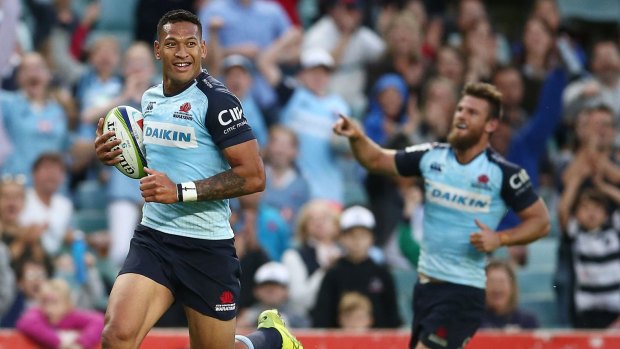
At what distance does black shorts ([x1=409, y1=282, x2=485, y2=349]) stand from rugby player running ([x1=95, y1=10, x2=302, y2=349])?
5.98 feet

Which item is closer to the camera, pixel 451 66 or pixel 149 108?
pixel 149 108

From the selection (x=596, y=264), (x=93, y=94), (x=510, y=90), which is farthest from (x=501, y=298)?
(x=93, y=94)

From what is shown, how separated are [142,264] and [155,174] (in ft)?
1.90

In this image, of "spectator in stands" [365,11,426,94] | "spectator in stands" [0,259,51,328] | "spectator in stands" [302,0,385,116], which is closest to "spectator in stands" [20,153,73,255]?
"spectator in stands" [0,259,51,328]

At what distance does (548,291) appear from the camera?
539 inches

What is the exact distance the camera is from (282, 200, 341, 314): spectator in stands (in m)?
12.2

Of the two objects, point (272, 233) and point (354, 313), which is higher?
point (272, 233)

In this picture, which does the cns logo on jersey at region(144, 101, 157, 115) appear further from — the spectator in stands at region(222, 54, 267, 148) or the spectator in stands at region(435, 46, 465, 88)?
the spectator in stands at region(435, 46, 465, 88)

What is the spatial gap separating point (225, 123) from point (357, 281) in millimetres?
4612

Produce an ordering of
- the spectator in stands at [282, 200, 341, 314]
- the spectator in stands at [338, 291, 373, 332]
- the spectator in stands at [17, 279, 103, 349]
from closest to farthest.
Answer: the spectator in stands at [17, 279, 103, 349]
the spectator in stands at [338, 291, 373, 332]
the spectator in stands at [282, 200, 341, 314]

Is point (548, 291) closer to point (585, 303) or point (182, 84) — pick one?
point (585, 303)

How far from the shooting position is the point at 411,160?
929 cm

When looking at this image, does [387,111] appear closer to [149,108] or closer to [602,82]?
[602,82]

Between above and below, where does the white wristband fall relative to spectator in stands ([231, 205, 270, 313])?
above
